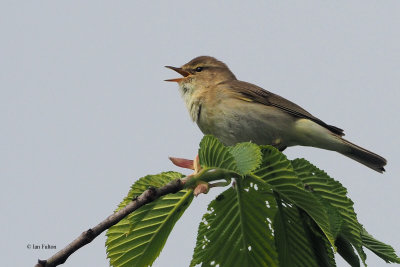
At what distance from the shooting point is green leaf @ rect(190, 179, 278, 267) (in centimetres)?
268

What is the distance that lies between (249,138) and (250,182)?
3360 mm

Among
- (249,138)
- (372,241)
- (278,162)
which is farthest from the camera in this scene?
(249,138)

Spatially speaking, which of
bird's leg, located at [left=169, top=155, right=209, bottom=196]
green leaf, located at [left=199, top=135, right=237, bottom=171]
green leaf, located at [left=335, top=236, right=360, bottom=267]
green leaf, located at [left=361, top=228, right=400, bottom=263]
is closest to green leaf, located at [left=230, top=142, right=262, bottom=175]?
green leaf, located at [left=199, top=135, right=237, bottom=171]

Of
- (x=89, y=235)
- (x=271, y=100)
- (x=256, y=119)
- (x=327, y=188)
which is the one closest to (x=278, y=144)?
(x=256, y=119)

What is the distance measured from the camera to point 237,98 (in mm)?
6512

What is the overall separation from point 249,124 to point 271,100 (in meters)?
0.74

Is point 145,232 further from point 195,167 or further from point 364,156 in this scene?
point 364,156

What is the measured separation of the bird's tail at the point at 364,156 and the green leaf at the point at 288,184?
145 inches

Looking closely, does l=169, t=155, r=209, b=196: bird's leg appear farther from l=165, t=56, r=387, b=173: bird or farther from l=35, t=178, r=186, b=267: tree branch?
l=165, t=56, r=387, b=173: bird

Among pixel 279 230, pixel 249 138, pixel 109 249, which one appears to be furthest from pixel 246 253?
pixel 249 138

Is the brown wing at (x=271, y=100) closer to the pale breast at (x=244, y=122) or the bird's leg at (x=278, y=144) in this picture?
the pale breast at (x=244, y=122)

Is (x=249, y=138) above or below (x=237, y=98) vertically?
below

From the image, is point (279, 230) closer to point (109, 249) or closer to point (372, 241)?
point (372, 241)

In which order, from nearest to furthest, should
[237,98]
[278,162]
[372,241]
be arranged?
[278,162]
[372,241]
[237,98]
